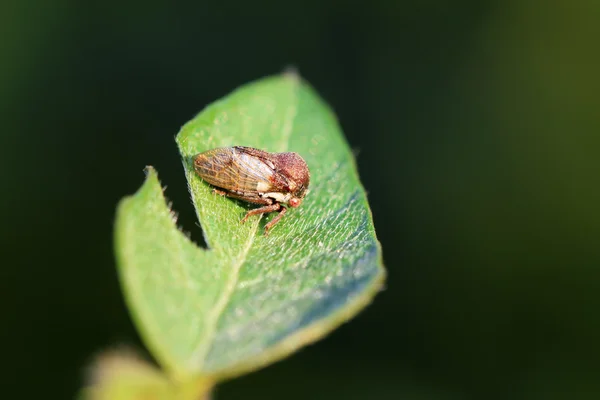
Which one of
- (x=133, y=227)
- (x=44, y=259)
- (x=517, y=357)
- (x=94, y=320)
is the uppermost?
(x=133, y=227)


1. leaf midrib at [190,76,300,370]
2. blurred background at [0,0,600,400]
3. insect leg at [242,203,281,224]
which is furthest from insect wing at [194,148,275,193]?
blurred background at [0,0,600,400]

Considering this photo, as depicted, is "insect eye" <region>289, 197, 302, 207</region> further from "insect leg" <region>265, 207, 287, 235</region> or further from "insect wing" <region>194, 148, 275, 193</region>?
"insect wing" <region>194, 148, 275, 193</region>

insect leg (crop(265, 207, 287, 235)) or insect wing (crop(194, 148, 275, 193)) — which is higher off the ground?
insect wing (crop(194, 148, 275, 193))

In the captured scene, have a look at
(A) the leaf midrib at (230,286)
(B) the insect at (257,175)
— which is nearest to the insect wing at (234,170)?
(B) the insect at (257,175)

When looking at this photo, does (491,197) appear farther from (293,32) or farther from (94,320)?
(94,320)

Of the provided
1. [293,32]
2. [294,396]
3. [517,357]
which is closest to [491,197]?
[517,357]

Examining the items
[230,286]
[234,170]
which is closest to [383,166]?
[234,170]
